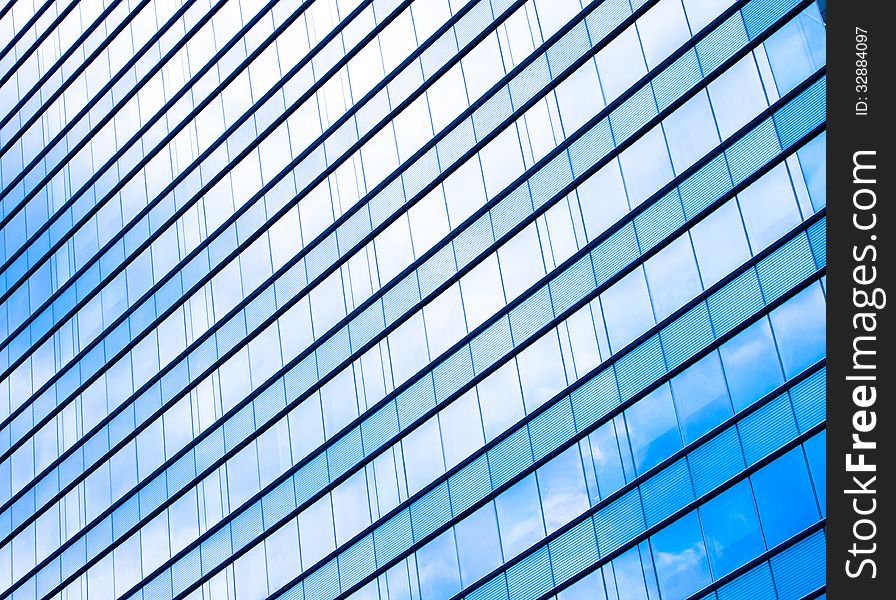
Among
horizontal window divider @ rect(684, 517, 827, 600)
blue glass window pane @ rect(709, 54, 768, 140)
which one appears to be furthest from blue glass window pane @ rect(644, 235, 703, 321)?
horizontal window divider @ rect(684, 517, 827, 600)

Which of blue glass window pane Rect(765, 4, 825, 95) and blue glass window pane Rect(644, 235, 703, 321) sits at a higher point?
blue glass window pane Rect(765, 4, 825, 95)

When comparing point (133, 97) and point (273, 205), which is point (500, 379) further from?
point (133, 97)

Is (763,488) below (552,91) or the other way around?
below

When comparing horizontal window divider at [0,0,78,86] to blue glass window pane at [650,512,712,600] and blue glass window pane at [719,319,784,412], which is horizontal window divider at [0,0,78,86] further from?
blue glass window pane at [650,512,712,600]

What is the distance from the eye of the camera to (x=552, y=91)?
37.5m

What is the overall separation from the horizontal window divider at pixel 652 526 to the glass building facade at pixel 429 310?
56 mm

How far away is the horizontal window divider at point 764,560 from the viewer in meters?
29.4

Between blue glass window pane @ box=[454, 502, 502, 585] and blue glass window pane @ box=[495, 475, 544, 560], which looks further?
blue glass window pane @ box=[454, 502, 502, 585]

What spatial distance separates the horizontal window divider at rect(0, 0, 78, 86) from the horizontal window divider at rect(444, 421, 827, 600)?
33.1 meters

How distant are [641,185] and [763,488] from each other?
8929mm
